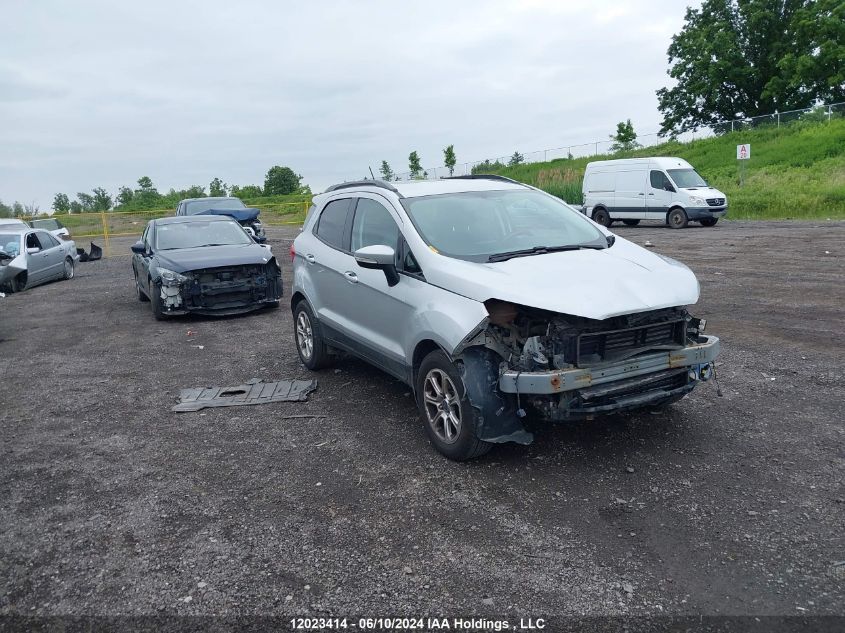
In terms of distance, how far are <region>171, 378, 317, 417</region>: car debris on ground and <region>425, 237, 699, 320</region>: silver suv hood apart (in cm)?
226

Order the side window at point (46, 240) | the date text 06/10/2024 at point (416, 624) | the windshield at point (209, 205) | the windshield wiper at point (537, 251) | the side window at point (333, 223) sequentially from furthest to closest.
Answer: the windshield at point (209, 205), the side window at point (46, 240), the side window at point (333, 223), the windshield wiper at point (537, 251), the date text 06/10/2024 at point (416, 624)

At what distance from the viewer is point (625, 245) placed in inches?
220

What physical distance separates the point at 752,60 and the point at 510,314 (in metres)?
57.4

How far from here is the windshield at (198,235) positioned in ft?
38.5

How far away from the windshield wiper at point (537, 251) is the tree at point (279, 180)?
60553 mm

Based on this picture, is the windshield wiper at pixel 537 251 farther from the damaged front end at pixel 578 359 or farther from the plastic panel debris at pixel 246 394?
the plastic panel debris at pixel 246 394

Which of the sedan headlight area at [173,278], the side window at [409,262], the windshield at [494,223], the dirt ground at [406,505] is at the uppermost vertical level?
the windshield at [494,223]

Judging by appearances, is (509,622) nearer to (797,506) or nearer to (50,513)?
(797,506)

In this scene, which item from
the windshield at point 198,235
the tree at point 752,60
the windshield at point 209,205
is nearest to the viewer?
the windshield at point 198,235

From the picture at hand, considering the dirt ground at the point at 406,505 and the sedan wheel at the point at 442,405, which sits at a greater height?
the sedan wheel at the point at 442,405

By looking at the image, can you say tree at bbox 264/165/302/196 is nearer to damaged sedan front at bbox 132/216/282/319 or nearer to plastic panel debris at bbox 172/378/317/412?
damaged sedan front at bbox 132/216/282/319

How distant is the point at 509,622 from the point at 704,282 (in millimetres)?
9903

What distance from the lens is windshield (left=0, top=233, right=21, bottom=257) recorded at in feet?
53.5

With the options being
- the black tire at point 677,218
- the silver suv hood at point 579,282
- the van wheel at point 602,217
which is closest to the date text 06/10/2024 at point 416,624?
the silver suv hood at point 579,282
